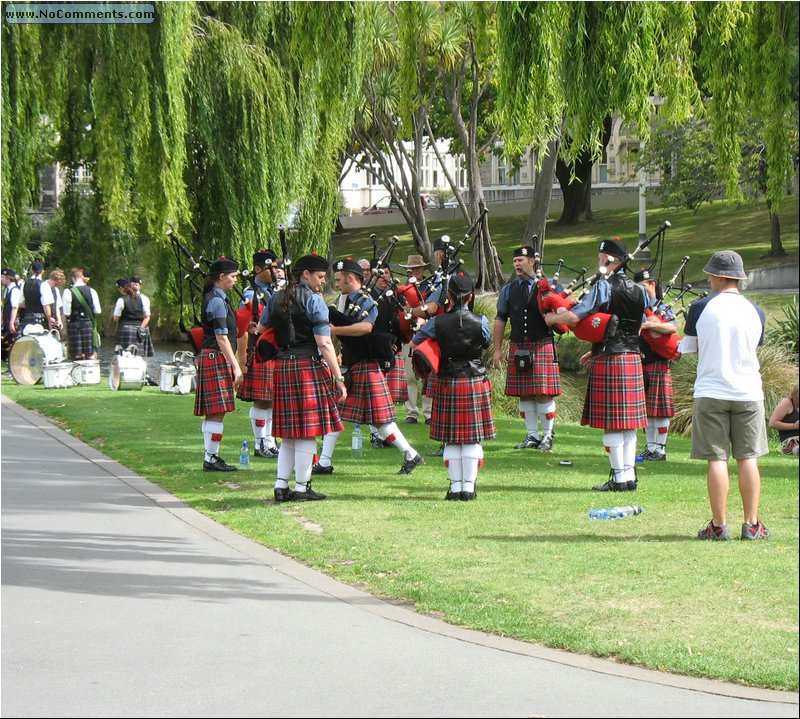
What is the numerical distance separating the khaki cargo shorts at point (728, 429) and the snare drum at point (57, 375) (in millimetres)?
12247

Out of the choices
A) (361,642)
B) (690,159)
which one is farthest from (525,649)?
(690,159)

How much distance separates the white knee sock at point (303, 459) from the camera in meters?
8.71

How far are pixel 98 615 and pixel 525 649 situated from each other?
6.59ft

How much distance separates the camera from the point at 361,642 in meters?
5.31

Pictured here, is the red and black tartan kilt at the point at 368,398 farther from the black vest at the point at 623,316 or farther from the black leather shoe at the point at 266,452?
the black vest at the point at 623,316

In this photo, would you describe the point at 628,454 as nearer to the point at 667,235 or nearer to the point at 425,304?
the point at 425,304

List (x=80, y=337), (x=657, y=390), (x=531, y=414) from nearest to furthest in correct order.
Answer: (x=657, y=390) → (x=531, y=414) → (x=80, y=337)

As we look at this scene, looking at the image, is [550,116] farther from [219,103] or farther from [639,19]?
[219,103]

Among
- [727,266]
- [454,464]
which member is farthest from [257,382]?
[727,266]

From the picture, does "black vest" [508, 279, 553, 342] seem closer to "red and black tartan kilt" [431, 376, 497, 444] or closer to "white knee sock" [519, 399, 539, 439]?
"white knee sock" [519, 399, 539, 439]

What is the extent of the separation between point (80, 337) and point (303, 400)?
11685 millimetres

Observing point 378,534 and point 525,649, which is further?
point 378,534

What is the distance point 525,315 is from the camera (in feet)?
37.2

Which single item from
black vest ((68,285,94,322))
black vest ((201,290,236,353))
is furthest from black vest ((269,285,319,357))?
black vest ((68,285,94,322))
